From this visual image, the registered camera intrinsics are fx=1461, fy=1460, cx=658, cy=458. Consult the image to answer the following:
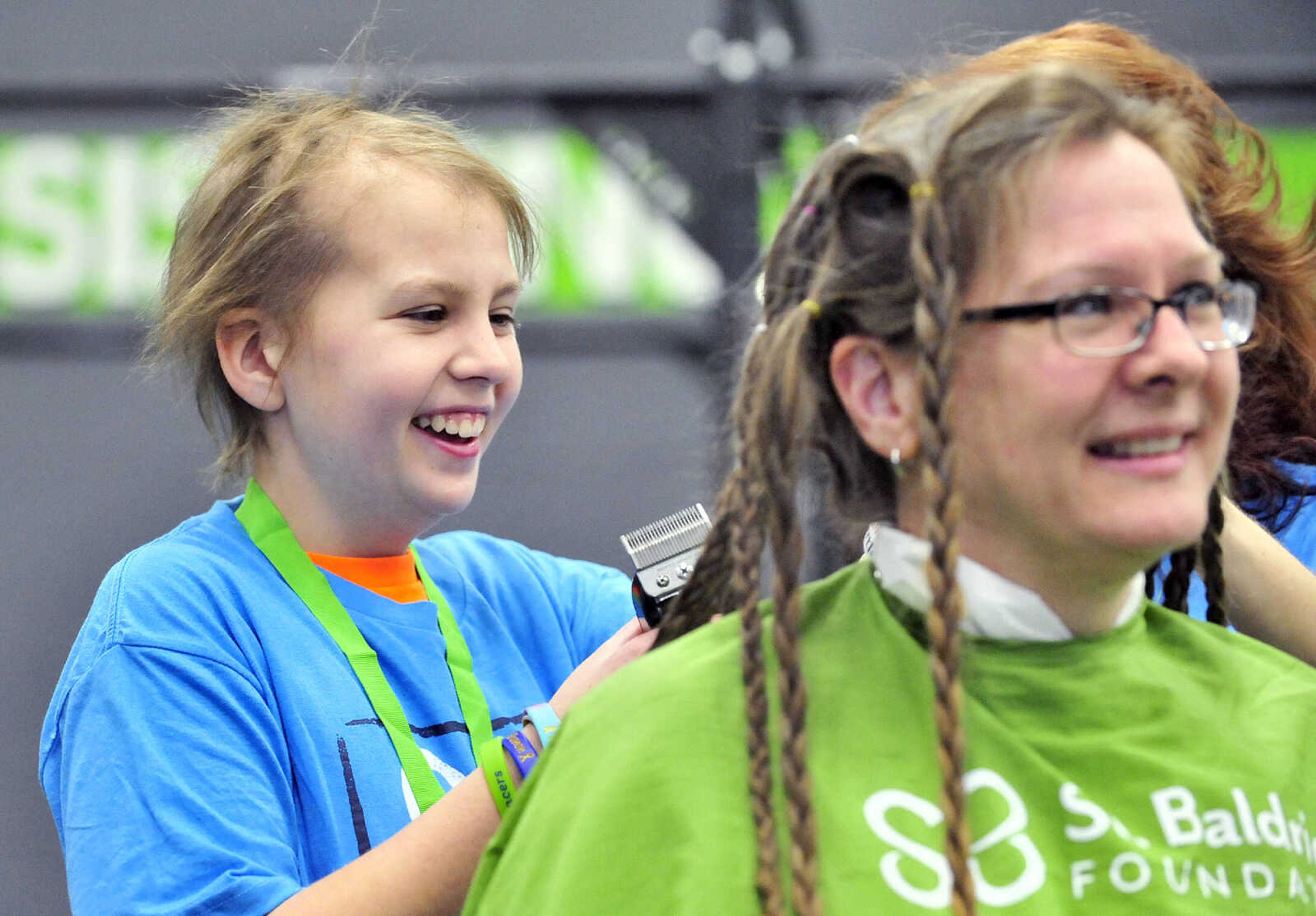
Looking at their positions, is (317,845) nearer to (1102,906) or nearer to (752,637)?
(752,637)

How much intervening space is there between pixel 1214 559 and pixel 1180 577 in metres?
0.03

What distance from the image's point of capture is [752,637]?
3.33ft

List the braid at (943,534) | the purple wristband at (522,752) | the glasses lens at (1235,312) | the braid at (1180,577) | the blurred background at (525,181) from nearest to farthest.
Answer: the braid at (943,534) < the glasses lens at (1235,312) < the purple wristband at (522,752) < the braid at (1180,577) < the blurred background at (525,181)

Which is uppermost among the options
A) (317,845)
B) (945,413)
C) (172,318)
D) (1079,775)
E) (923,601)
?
(172,318)

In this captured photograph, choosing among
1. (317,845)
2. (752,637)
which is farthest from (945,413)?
(317,845)

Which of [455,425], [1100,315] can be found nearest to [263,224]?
[455,425]

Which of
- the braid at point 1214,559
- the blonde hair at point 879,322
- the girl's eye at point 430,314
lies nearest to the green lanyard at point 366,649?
the girl's eye at point 430,314

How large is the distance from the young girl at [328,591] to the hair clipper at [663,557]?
0.03m

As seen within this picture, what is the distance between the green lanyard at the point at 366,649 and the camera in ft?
4.53

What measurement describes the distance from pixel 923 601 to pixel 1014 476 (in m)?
0.13

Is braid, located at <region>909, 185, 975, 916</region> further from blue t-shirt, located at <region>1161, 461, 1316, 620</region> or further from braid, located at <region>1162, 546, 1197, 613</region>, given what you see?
blue t-shirt, located at <region>1161, 461, 1316, 620</region>

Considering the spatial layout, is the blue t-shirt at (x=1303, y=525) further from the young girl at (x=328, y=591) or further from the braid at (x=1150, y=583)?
the young girl at (x=328, y=591)

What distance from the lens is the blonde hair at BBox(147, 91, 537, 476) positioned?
151 centimetres

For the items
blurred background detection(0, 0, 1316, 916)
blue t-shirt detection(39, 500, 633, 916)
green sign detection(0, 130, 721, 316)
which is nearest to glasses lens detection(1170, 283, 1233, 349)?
blue t-shirt detection(39, 500, 633, 916)
